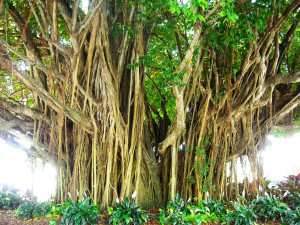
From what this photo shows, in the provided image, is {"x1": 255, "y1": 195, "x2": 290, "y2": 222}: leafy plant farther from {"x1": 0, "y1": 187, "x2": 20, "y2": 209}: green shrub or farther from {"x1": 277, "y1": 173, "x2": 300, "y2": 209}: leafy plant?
{"x1": 0, "y1": 187, "x2": 20, "y2": 209}: green shrub

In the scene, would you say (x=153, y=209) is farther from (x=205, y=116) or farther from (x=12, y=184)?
(x=12, y=184)

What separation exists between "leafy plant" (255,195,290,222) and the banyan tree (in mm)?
533

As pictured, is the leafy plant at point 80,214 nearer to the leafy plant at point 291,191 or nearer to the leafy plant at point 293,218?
the leafy plant at point 293,218

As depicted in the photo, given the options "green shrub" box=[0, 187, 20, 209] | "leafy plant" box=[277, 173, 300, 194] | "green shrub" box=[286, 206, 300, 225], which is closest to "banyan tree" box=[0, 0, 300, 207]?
"leafy plant" box=[277, 173, 300, 194]

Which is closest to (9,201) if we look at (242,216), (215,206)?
(215,206)

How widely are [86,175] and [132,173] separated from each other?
0.67m

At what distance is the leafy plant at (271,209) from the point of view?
352cm

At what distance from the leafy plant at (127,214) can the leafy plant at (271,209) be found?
159 centimetres

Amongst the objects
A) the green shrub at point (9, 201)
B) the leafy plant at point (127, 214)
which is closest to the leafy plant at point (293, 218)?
the leafy plant at point (127, 214)

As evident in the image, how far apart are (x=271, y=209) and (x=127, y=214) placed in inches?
75.2

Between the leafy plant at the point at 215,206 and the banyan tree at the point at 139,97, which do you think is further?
the leafy plant at the point at 215,206

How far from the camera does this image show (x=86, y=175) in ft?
12.8

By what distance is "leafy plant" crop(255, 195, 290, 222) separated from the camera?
11.5ft

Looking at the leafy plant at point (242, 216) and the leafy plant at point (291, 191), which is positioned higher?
the leafy plant at point (291, 191)
